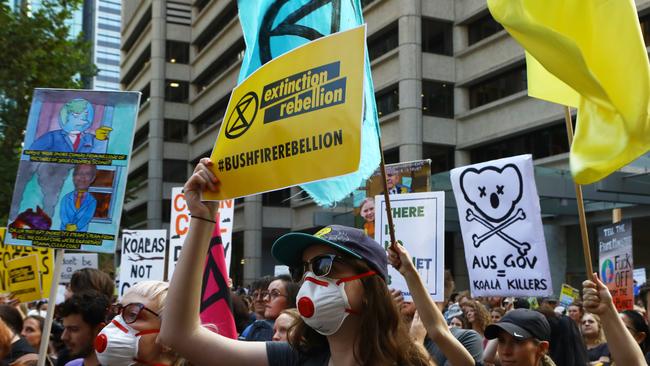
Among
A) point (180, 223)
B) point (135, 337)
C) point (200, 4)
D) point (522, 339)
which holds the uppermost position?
point (200, 4)

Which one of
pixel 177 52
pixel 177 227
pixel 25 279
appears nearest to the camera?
pixel 25 279

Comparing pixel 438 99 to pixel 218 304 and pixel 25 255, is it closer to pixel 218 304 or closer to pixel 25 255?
pixel 25 255

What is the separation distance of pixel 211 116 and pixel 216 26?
5343mm

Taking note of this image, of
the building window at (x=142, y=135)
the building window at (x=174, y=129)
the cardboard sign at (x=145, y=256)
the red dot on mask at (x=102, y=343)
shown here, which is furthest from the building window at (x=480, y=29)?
the building window at (x=142, y=135)

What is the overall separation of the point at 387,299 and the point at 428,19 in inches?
1089

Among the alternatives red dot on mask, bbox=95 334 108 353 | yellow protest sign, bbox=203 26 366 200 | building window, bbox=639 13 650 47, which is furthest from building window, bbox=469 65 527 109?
yellow protest sign, bbox=203 26 366 200

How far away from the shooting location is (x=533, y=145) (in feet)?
86.3

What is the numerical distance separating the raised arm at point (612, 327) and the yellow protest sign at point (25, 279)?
20.1 ft

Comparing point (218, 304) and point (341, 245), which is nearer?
point (341, 245)

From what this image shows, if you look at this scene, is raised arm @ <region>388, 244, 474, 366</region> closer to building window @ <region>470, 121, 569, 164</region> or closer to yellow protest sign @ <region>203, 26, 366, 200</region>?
yellow protest sign @ <region>203, 26, 366, 200</region>

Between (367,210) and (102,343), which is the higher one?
(367,210)

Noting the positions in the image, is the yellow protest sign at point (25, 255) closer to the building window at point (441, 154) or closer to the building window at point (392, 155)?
the building window at point (441, 154)

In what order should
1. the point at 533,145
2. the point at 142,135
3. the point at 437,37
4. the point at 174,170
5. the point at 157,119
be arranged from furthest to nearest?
the point at 142,135
the point at 174,170
the point at 157,119
the point at 437,37
the point at 533,145

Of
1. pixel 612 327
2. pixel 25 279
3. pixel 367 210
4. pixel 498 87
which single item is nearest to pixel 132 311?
pixel 612 327
